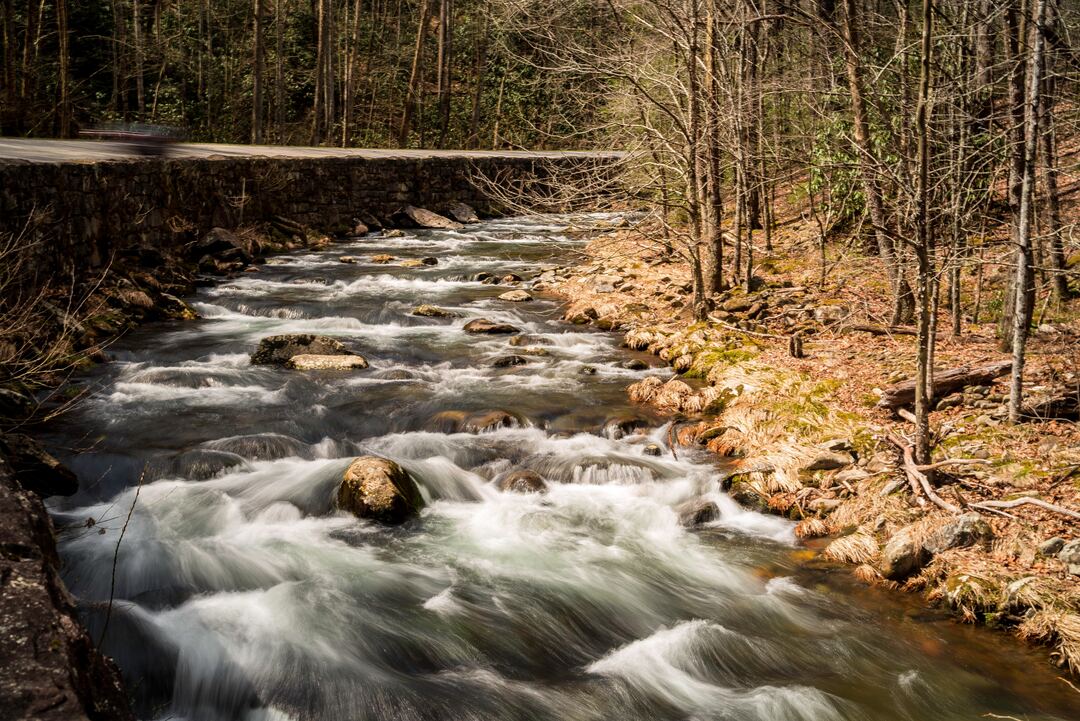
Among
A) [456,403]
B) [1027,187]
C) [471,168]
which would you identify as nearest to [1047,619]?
[1027,187]

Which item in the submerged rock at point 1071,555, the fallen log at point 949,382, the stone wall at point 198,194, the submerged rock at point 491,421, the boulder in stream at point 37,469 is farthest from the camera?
the stone wall at point 198,194

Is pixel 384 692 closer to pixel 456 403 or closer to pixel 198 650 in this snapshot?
pixel 198 650

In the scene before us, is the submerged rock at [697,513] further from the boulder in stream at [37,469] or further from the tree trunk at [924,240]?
the boulder in stream at [37,469]

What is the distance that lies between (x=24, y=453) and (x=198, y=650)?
9.51ft

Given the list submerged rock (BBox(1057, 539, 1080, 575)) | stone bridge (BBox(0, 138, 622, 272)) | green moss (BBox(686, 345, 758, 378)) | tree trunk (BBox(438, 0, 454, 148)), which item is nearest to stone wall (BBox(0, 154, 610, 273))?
stone bridge (BBox(0, 138, 622, 272))

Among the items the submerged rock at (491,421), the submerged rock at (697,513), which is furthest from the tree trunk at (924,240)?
the submerged rock at (491,421)

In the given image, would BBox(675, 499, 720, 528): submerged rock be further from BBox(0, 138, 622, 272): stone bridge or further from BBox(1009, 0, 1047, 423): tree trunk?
BBox(0, 138, 622, 272): stone bridge

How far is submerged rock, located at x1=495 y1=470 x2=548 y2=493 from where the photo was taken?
836cm

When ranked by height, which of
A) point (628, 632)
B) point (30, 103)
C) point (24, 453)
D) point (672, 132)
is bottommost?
point (628, 632)

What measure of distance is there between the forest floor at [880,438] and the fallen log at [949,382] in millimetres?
94

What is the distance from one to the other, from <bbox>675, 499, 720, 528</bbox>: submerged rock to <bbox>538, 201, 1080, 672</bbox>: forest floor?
0.32 meters

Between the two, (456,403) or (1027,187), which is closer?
(1027,187)

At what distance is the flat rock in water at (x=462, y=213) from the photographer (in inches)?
1085

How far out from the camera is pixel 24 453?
7336 millimetres
